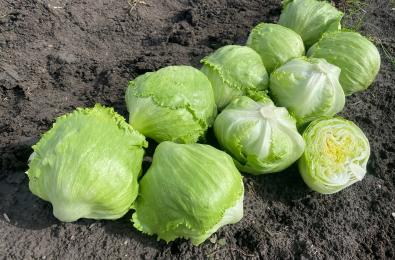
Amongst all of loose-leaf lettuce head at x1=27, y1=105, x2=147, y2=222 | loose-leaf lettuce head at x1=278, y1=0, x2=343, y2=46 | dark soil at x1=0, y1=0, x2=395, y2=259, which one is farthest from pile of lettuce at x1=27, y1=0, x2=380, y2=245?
loose-leaf lettuce head at x1=278, y1=0, x2=343, y2=46

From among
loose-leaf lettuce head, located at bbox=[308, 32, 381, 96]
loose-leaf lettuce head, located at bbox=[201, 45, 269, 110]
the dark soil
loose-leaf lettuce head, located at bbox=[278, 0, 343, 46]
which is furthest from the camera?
loose-leaf lettuce head, located at bbox=[278, 0, 343, 46]

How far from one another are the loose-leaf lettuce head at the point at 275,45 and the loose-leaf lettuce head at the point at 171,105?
0.94 meters

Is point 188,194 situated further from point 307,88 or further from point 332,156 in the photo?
point 307,88

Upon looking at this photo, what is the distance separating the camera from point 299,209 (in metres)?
3.95

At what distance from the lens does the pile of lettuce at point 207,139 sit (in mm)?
3209

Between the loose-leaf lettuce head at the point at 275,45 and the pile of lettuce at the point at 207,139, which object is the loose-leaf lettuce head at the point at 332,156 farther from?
the loose-leaf lettuce head at the point at 275,45

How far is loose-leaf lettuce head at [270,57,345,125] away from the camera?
3930 mm

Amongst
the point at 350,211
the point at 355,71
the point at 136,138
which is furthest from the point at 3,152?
the point at 355,71

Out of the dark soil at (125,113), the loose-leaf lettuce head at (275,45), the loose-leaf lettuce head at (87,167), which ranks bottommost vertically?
the dark soil at (125,113)

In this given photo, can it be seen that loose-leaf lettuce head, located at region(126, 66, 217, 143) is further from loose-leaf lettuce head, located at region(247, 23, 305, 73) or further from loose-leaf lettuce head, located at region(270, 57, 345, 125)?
loose-leaf lettuce head, located at region(247, 23, 305, 73)

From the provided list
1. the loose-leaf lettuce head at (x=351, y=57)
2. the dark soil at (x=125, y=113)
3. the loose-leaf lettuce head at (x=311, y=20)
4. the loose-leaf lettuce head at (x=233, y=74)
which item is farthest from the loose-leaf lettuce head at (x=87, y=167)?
the loose-leaf lettuce head at (x=311, y=20)

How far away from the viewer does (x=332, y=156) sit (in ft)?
12.5

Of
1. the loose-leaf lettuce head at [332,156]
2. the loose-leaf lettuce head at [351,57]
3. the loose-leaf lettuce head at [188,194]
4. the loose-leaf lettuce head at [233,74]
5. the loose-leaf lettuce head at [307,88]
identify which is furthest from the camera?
the loose-leaf lettuce head at [351,57]

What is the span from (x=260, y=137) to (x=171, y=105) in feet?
2.56
